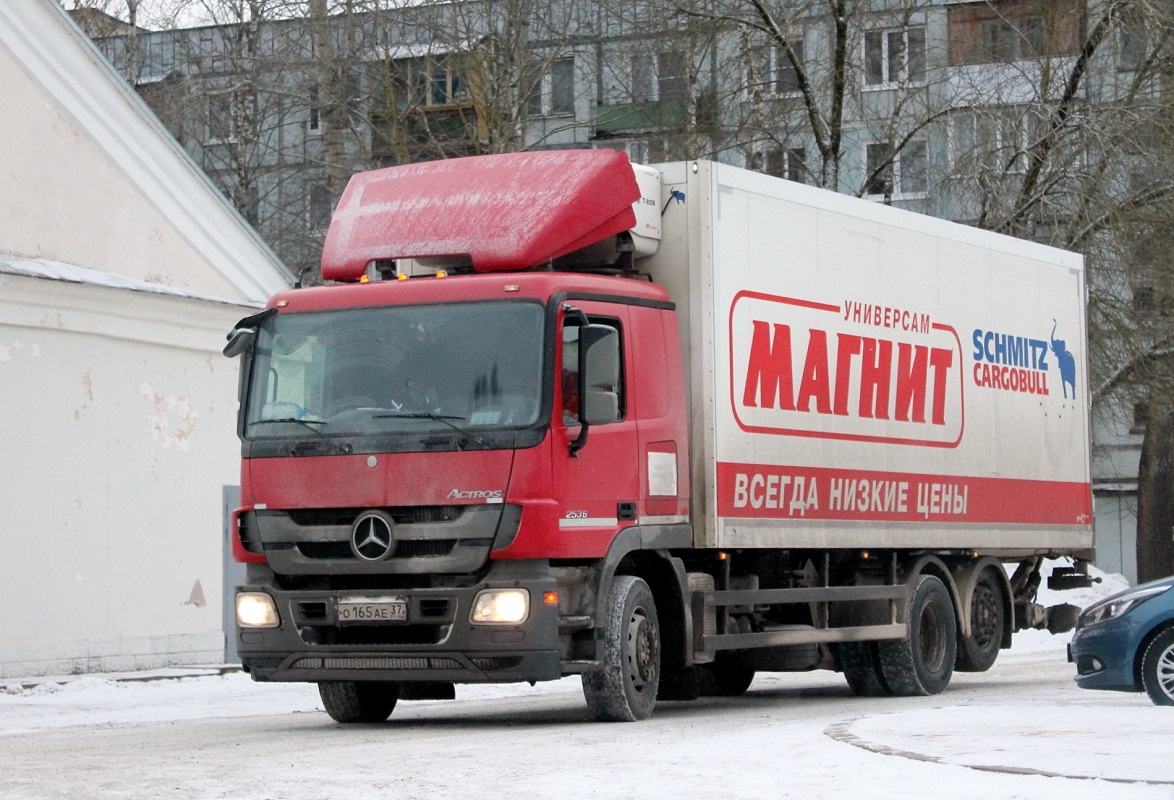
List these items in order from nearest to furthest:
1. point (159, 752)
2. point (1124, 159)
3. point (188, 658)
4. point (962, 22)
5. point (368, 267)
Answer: point (159, 752) → point (368, 267) → point (188, 658) → point (1124, 159) → point (962, 22)

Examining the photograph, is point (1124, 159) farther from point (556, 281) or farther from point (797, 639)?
point (556, 281)

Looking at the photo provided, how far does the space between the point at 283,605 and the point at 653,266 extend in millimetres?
3225

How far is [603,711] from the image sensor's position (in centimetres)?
1176

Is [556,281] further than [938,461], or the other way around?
[938,461]

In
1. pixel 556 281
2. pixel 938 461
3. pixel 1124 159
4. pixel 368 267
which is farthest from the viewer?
pixel 1124 159

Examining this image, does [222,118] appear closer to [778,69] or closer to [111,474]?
[778,69]

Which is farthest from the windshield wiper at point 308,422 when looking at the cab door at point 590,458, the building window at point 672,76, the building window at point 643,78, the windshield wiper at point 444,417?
the building window at point 643,78

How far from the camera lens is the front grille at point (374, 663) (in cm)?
1128

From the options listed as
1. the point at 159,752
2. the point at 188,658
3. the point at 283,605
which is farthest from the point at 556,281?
the point at 188,658

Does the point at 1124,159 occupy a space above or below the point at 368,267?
above

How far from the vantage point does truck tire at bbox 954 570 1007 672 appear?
52.8 ft

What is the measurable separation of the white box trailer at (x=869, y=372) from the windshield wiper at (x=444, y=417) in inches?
71.3

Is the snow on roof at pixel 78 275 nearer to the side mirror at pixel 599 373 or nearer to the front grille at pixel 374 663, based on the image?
the front grille at pixel 374 663

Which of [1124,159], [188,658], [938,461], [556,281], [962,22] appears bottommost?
[188,658]
